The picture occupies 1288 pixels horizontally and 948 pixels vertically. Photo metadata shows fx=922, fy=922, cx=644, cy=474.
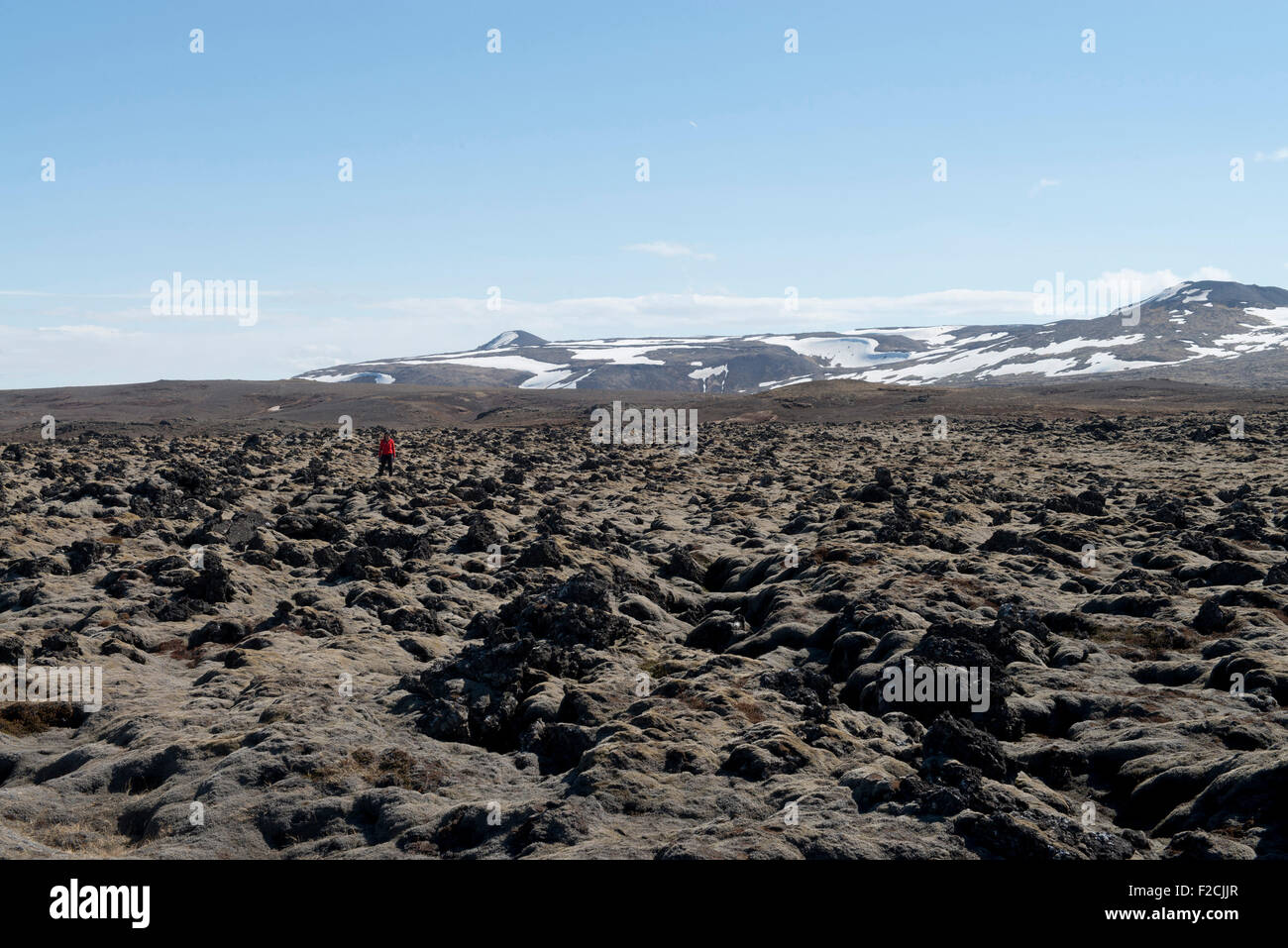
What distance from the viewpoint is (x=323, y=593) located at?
1970 cm

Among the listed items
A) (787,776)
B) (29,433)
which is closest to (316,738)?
(787,776)

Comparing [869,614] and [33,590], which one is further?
[33,590]

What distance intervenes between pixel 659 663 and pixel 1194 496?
25.8 meters
